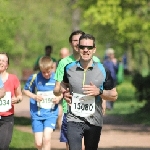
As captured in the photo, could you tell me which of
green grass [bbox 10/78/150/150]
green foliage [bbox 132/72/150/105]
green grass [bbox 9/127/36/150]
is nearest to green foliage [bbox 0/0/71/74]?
green grass [bbox 10/78/150/150]

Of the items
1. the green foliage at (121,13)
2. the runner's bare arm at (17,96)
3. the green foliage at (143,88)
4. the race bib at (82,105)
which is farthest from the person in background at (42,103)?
the green foliage at (143,88)

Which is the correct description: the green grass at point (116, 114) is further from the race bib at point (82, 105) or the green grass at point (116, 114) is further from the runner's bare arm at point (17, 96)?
the race bib at point (82, 105)

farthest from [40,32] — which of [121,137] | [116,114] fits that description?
[121,137]

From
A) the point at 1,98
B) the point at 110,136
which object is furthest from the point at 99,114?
the point at 110,136

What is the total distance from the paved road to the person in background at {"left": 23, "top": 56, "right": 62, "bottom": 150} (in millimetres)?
2494

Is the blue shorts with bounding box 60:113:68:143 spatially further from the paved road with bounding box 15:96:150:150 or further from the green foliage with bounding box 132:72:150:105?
the green foliage with bounding box 132:72:150:105

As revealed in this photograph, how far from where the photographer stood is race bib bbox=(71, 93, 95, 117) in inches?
365

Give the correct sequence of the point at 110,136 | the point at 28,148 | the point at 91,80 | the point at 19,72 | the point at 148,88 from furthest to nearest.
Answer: the point at 19,72, the point at 148,88, the point at 110,136, the point at 28,148, the point at 91,80

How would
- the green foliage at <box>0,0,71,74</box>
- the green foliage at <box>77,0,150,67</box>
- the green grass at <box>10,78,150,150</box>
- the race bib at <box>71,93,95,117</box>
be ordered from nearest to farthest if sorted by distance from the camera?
the race bib at <box>71,93,95,117</box>, the green grass at <box>10,78,150,150</box>, the green foliage at <box>77,0,150,67</box>, the green foliage at <box>0,0,71,74</box>

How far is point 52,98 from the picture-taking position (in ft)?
40.2

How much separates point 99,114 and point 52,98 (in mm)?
2978

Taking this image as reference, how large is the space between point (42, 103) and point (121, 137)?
4.93 m

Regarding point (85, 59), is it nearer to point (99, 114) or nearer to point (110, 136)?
point (99, 114)

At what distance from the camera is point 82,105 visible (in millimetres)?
9312
